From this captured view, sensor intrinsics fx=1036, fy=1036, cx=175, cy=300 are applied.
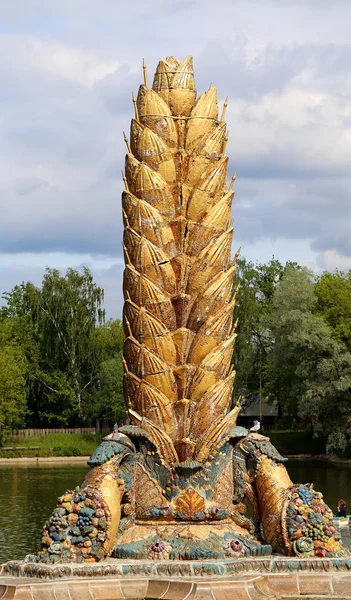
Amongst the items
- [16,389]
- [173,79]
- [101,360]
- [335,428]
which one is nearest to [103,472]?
[173,79]

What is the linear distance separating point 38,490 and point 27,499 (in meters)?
2.97

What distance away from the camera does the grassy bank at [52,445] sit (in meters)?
54.3

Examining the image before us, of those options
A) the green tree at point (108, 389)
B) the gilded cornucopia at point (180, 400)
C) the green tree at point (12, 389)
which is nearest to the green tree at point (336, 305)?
the green tree at point (108, 389)

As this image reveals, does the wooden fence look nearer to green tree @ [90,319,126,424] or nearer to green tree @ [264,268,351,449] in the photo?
green tree @ [90,319,126,424]

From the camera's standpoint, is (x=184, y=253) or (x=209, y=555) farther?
(x=184, y=253)

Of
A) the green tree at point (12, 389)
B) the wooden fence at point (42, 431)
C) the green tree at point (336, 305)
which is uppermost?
the green tree at point (336, 305)

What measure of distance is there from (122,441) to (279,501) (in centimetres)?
213

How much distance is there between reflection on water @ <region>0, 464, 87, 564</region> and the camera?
22.2 meters

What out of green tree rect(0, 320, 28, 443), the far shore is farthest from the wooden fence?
the far shore

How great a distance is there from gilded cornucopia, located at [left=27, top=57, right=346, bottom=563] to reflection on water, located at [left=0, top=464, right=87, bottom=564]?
7.34 meters

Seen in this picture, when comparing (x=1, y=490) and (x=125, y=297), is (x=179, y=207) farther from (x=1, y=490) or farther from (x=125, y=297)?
(x=1, y=490)

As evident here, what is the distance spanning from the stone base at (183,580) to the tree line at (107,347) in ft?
118

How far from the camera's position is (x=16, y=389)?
5956 centimetres

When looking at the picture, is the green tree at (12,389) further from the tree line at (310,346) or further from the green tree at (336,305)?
the green tree at (336,305)
